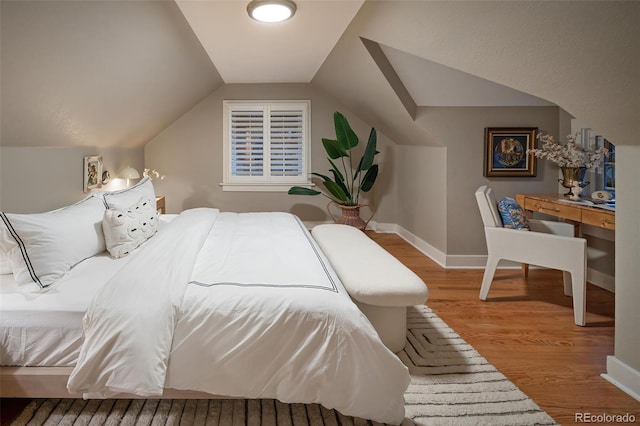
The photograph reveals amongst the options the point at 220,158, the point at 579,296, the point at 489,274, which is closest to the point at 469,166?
the point at 489,274

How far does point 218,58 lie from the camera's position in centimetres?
448

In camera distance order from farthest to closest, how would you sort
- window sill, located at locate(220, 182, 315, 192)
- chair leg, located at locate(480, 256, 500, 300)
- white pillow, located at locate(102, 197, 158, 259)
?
1. window sill, located at locate(220, 182, 315, 192)
2. chair leg, located at locate(480, 256, 500, 300)
3. white pillow, located at locate(102, 197, 158, 259)

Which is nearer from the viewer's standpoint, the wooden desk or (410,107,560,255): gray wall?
the wooden desk

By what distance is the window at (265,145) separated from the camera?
609 centimetres

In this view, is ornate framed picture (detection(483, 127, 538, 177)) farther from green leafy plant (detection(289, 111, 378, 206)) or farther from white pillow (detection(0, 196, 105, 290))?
white pillow (detection(0, 196, 105, 290))

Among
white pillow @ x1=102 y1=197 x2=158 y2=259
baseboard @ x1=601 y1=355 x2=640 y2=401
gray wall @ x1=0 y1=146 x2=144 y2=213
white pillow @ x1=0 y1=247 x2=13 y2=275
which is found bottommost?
baseboard @ x1=601 y1=355 x2=640 y2=401

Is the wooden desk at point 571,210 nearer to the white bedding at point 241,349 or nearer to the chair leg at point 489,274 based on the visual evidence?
the chair leg at point 489,274

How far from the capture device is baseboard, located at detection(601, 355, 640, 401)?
6.50 feet

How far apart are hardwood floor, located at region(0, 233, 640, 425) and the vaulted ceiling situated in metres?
1.49

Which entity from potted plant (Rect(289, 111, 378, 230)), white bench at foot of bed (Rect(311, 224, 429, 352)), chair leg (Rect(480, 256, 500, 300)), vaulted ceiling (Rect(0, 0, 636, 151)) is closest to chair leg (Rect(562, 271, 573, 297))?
chair leg (Rect(480, 256, 500, 300))

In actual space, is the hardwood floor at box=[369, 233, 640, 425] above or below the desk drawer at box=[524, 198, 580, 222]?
below

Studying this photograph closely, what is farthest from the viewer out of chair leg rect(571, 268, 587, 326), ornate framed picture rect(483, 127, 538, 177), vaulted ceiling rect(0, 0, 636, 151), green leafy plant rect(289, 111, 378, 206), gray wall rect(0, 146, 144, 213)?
green leafy plant rect(289, 111, 378, 206)

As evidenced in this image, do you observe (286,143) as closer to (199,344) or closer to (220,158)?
(220,158)

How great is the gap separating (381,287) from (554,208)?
2042 mm
